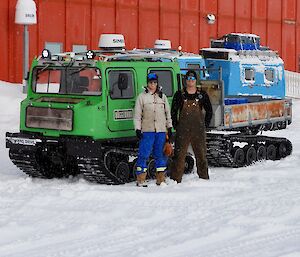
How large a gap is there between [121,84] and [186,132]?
1426mm

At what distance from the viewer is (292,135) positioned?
19750mm

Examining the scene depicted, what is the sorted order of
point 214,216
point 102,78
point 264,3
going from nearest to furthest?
point 214,216
point 102,78
point 264,3

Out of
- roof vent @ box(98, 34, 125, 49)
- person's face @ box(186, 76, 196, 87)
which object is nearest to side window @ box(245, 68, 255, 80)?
roof vent @ box(98, 34, 125, 49)

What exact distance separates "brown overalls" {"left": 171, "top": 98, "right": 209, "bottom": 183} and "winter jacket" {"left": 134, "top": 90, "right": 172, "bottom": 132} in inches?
18.7

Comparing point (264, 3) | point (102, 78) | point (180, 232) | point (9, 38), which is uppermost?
point (264, 3)

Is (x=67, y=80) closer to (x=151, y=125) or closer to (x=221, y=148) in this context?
(x=151, y=125)

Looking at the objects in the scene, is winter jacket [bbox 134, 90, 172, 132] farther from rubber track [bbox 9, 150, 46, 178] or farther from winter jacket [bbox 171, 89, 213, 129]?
rubber track [bbox 9, 150, 46, 178]

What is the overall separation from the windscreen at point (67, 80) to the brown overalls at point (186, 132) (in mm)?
1514

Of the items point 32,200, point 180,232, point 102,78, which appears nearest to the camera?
point 180,232

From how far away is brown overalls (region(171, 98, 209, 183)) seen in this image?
11891 mm

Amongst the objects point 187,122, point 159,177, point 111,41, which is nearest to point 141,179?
point 159,177

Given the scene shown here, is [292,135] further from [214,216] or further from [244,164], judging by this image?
[214,216]

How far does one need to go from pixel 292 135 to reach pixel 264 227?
1183 cm

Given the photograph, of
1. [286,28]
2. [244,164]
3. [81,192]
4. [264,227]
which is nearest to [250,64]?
[244,164]
